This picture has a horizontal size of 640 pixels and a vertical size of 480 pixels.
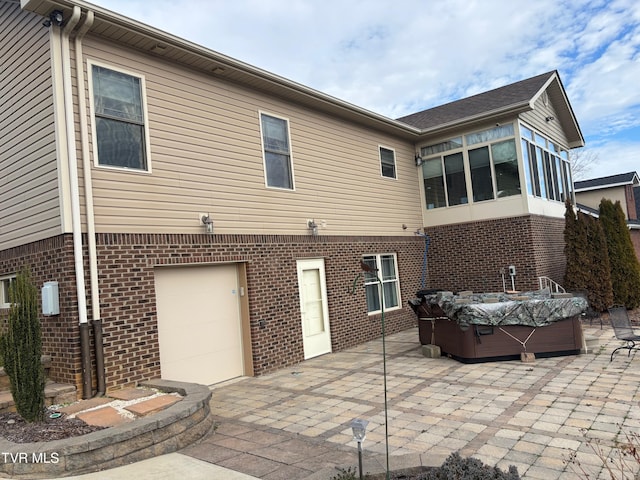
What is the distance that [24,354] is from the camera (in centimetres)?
439

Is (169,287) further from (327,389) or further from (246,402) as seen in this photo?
Answer: (327,389)

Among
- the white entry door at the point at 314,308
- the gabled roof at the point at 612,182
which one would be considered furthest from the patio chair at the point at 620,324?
the gabled roof at the point at 612,182

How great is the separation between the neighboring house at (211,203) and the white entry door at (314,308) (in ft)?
0.13

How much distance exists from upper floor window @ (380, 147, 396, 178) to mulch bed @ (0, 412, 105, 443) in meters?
9.12

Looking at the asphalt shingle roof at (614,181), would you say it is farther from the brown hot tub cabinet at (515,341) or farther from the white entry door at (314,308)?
the white entry door at (314,308)

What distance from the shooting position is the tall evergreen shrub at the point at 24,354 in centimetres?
436

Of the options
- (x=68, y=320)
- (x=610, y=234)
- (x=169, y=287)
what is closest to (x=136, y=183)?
(x=169, y=287)

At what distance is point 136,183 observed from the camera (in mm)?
6328

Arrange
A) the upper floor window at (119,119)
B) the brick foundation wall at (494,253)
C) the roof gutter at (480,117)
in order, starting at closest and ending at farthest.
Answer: the upper floor window at (119,119) → the roof gutter at (480,117) → the brick foundation wall at (494,253)

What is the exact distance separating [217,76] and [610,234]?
1143 cm

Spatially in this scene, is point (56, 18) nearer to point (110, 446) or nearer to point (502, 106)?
point (110, 446)

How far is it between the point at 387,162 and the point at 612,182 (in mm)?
15870

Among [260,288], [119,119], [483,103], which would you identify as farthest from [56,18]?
[483,103]

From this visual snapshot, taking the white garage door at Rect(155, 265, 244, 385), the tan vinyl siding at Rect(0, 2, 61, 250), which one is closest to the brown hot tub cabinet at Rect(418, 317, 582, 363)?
the white garage door at Rect(155, 265, 244, 385)
